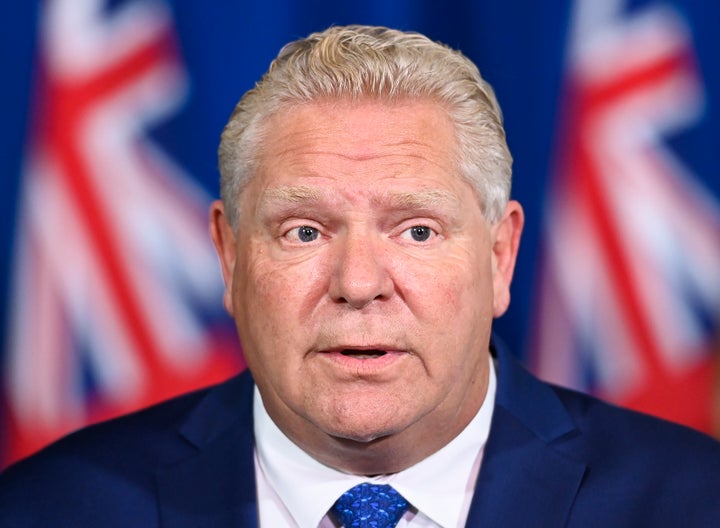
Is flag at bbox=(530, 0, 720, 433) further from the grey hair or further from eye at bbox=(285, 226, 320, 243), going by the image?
eye at bbox=(285, 226, 320, 243)

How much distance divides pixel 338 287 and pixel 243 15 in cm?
133

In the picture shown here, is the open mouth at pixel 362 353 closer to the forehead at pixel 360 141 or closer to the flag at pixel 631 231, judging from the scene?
the forehead at pixel 360 141

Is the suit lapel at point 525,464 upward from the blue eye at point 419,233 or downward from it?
downward

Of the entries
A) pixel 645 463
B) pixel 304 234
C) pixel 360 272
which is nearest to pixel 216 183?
pixel 304 234

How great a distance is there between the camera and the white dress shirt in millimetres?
2574

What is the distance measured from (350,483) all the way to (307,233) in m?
0.54

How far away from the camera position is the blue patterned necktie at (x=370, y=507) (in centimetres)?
254

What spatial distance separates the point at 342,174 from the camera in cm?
245

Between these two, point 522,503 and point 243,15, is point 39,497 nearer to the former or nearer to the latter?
point 522,503

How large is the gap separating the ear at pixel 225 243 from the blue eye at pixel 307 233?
258 mm

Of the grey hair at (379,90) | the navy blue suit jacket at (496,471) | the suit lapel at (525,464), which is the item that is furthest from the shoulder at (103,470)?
the suit lapel at (525,464)

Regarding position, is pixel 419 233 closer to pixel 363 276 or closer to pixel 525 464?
pixel 363 276

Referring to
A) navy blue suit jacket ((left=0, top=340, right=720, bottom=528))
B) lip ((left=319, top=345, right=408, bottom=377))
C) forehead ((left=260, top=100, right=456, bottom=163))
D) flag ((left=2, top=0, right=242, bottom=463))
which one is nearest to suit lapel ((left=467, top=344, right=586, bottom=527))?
navy blue suit jacket ((left=0, top=340, right=720, bottom=528))

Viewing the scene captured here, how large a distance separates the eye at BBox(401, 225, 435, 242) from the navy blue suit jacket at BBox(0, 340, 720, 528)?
0.47m
